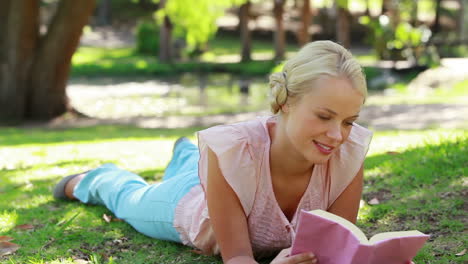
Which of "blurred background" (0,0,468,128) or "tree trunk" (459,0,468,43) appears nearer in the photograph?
"blurred background" (0,0,468,128)

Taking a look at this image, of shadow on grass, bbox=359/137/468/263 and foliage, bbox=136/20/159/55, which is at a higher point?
shadow on grass, bbox=359/137/468/263

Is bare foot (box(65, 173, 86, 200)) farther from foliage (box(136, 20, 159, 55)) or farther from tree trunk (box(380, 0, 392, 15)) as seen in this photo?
foliage (box(136, 20, 159, 55))

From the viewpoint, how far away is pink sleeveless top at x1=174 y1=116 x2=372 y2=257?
2963mm

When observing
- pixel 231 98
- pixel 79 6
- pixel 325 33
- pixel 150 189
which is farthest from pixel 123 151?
pixel 325 33

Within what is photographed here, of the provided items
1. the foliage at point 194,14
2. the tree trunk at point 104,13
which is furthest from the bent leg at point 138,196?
the tree trunk at point 104,13

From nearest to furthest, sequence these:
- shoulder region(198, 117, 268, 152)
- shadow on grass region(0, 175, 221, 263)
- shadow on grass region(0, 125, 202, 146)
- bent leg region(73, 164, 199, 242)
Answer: shoulder region(198, 117, 268, 152) → shadow on grass region(0, 175, 221, 263) → bent leg region(73, 164, 199, 242) → shadow on grass region(0, 125, 202, 146)

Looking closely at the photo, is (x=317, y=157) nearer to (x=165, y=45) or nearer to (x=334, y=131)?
(x=334, y=131)

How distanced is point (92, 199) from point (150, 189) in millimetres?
712

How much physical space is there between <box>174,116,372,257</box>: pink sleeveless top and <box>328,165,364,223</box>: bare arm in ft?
0.09

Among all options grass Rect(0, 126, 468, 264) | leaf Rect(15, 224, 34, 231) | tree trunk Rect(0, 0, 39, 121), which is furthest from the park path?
leaf Rect(15, 224, 34, 231)

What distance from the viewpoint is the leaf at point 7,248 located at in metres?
3.44

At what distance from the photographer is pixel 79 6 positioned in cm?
1242

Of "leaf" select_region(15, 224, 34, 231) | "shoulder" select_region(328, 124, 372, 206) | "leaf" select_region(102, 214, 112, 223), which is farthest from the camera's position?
"leaf" select_region(102, 214, 112, 223)

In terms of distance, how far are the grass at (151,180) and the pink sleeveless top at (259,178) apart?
0.88ft
